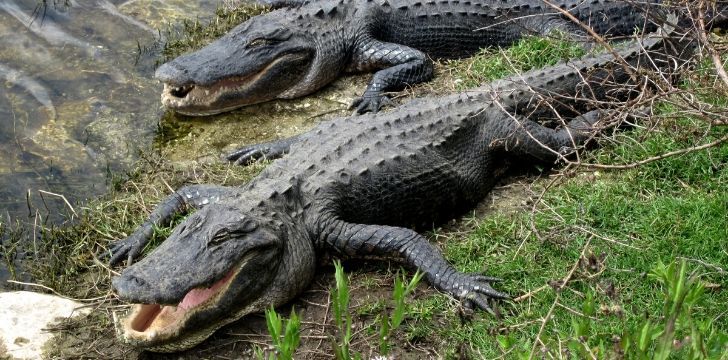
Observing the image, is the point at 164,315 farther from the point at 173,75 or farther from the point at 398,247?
the point at 173,75

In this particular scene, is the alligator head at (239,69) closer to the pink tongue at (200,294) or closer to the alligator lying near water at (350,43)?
the alligator lying near water at (350,43)

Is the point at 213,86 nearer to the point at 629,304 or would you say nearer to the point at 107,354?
the point at 107,354

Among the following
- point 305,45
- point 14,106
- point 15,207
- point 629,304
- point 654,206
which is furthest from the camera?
point 305,45

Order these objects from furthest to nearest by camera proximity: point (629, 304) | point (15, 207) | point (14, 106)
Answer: point (14, 106)
point (15, 207)
point (629, 304)

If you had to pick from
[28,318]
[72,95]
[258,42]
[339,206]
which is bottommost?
[28,318]

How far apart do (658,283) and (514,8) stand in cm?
360

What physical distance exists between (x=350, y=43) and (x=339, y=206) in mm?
2570

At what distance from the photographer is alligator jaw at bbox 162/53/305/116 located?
6410mm

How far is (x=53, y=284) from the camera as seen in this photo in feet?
15.4

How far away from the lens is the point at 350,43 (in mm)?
6961

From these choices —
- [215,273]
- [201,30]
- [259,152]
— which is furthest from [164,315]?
[201,30]

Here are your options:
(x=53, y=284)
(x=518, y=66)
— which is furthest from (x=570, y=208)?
(x=53, y=284)

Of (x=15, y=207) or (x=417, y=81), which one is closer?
(x=15, y=207)

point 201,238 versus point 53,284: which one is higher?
point 201,238
